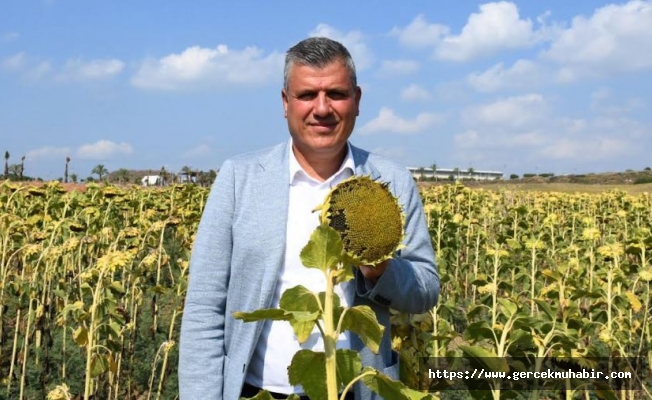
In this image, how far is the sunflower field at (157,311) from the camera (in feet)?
11.3

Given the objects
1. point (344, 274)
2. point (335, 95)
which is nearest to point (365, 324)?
point (344, 274)

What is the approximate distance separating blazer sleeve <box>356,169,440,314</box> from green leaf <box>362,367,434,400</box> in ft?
1.54

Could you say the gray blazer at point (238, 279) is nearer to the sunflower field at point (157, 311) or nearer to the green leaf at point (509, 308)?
the sunflower field at point (157, 311)

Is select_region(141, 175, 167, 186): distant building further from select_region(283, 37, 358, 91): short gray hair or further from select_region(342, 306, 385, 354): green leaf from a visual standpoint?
select_region(342, 306, 385, 354): green leaf

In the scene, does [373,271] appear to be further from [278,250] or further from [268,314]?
[268,314]

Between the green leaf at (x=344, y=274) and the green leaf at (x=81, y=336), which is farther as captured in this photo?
the green leaf at (x=81, y=336)

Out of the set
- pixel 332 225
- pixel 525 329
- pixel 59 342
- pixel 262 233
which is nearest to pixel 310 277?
pixel 262 233

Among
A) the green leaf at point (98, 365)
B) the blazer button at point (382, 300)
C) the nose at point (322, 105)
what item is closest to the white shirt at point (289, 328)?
the blazer button at point (382, 300)

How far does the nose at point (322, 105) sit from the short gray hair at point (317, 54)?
9cm

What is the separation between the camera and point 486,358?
288 cm

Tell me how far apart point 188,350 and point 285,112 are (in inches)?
32.7

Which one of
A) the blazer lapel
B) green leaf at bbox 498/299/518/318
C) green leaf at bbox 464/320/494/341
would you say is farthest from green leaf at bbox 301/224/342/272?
green leaf at bbox 498/299/518/318

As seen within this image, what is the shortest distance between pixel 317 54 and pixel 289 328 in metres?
0.86

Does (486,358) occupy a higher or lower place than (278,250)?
lower
